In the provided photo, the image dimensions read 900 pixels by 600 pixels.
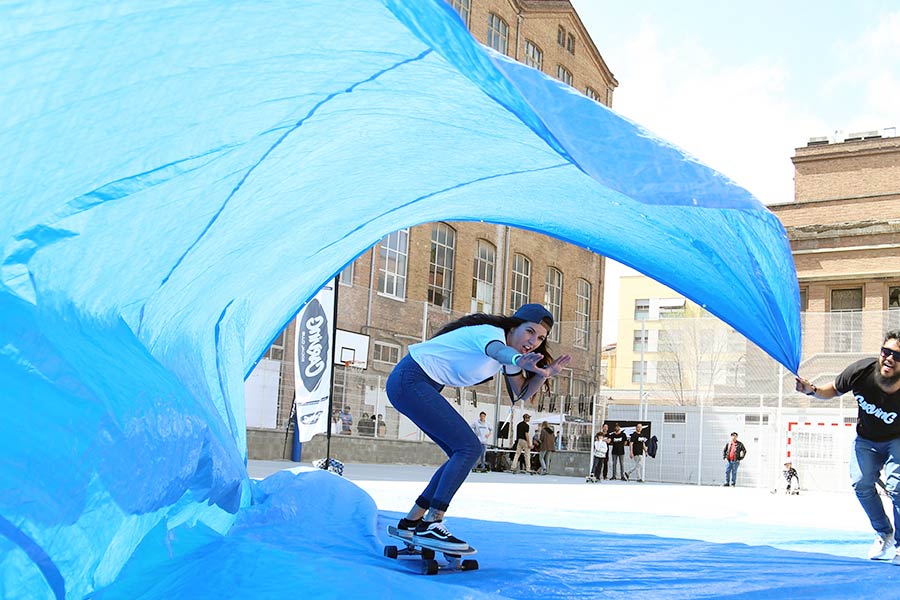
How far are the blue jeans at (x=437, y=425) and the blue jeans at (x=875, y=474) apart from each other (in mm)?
3045

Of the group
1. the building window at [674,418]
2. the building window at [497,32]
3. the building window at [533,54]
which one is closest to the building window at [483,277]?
the building window at [497,32]

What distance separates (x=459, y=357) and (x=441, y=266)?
23359 mm

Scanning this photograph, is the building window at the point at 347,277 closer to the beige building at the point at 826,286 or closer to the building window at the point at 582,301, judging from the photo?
the beige building at the point at 826,286

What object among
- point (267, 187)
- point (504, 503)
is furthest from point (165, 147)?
point (504, 503)

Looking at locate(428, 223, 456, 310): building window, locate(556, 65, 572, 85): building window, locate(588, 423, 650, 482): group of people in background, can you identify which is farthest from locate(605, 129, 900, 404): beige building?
locate(556, 65, 572, 85): building window

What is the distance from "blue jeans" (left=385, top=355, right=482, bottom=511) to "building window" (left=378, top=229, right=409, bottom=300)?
20522mm

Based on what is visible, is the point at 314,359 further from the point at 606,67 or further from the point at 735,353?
the point at 606,67

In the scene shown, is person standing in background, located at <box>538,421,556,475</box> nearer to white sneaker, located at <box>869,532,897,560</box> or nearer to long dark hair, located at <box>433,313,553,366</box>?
white sneaker, located at <box>869,532,897,560</box>

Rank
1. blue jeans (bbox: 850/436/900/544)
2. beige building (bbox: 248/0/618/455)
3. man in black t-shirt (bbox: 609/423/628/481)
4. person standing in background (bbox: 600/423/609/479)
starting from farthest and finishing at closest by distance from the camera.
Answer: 1. beige building (bbox: 248/0/618/455)
2. man in black t-shirt (bbox: 609/423/628/481)
3. person standing in background (bbox: 600/423/609/479)
4. blue jeans (bbox: 850/436/900/544)

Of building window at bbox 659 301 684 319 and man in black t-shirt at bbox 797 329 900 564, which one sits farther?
building window at bbox 659 301 684 319

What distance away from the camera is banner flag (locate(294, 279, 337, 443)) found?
12.4 m

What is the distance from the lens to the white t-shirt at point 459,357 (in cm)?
479

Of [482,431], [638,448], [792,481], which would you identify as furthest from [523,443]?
[792,481]

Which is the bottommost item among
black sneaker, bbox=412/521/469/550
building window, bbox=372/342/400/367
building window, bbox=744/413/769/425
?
black sneaker, bbox=412/521/469/550
